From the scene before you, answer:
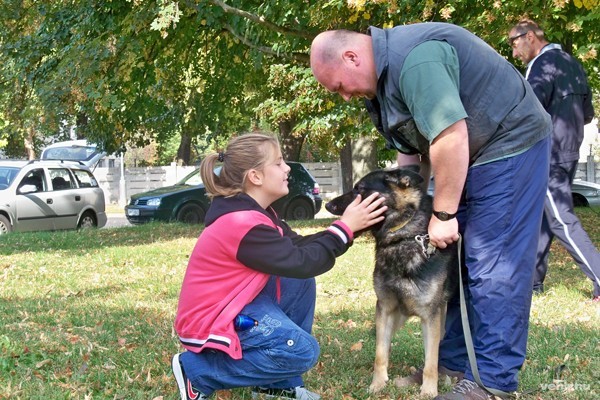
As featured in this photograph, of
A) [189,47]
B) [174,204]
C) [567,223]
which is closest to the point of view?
[567,223]

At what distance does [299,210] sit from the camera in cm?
2097

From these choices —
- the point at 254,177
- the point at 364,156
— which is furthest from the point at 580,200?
the point at 254,177

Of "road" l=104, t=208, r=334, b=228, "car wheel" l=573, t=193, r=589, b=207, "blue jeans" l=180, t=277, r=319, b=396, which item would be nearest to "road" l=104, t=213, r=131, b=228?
"road" l=104, t=208, r=334, b=228

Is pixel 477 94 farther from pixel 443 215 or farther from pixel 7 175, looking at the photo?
pixel 7 175

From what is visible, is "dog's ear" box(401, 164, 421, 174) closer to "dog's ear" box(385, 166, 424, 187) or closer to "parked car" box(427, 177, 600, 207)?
"dog's ear" box(385, 166, 424, 187)

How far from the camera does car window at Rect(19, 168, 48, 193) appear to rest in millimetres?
16766

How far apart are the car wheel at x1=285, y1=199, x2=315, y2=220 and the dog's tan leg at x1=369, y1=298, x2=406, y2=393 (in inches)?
648

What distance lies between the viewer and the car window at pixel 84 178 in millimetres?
18234

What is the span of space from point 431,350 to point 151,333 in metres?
2.51

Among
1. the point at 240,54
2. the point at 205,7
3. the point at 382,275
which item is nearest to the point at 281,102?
the point at 240,54

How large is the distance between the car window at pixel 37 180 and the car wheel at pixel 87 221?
141cm

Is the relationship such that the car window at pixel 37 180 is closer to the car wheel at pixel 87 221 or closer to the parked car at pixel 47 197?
the parked car at pixel 47 197

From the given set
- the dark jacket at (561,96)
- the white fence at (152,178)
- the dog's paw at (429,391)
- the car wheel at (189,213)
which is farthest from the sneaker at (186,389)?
the white fence at (152,178)

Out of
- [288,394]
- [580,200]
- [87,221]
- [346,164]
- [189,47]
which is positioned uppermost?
[189,47]
